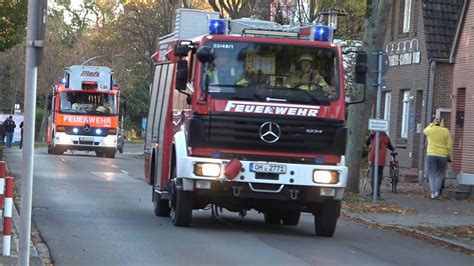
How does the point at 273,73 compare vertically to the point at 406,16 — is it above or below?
below

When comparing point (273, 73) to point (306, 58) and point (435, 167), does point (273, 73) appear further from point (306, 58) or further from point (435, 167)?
point (435, 167)

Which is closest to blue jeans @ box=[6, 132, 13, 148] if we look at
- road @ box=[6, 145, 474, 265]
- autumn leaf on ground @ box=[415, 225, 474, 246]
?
road @ box=[6, 145, 474, 265]

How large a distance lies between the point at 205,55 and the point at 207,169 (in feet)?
5.08

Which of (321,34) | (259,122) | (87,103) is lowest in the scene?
(259,122)

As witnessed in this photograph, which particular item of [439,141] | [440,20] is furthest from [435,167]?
[440,20]

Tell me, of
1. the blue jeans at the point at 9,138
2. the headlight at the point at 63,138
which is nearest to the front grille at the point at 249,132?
the headlight at the point at 63,138

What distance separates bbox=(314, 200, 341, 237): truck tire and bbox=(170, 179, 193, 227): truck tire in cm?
187

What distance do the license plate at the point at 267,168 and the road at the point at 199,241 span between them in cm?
93

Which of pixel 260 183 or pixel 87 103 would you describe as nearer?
pixel 260 183

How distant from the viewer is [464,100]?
28.4 metres

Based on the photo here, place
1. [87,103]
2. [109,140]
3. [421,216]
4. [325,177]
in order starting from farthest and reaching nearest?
[109,140], [87,103], [421,216], [325,177]

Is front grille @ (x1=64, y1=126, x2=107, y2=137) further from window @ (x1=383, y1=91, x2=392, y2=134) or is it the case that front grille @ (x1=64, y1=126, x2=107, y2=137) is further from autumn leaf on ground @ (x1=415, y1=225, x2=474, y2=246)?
autumn leaf on ground @ (x1=415, y1=225, x2=474, y2=246)

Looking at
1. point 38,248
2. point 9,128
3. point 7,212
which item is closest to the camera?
point 7,212

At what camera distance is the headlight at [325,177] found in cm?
1444
